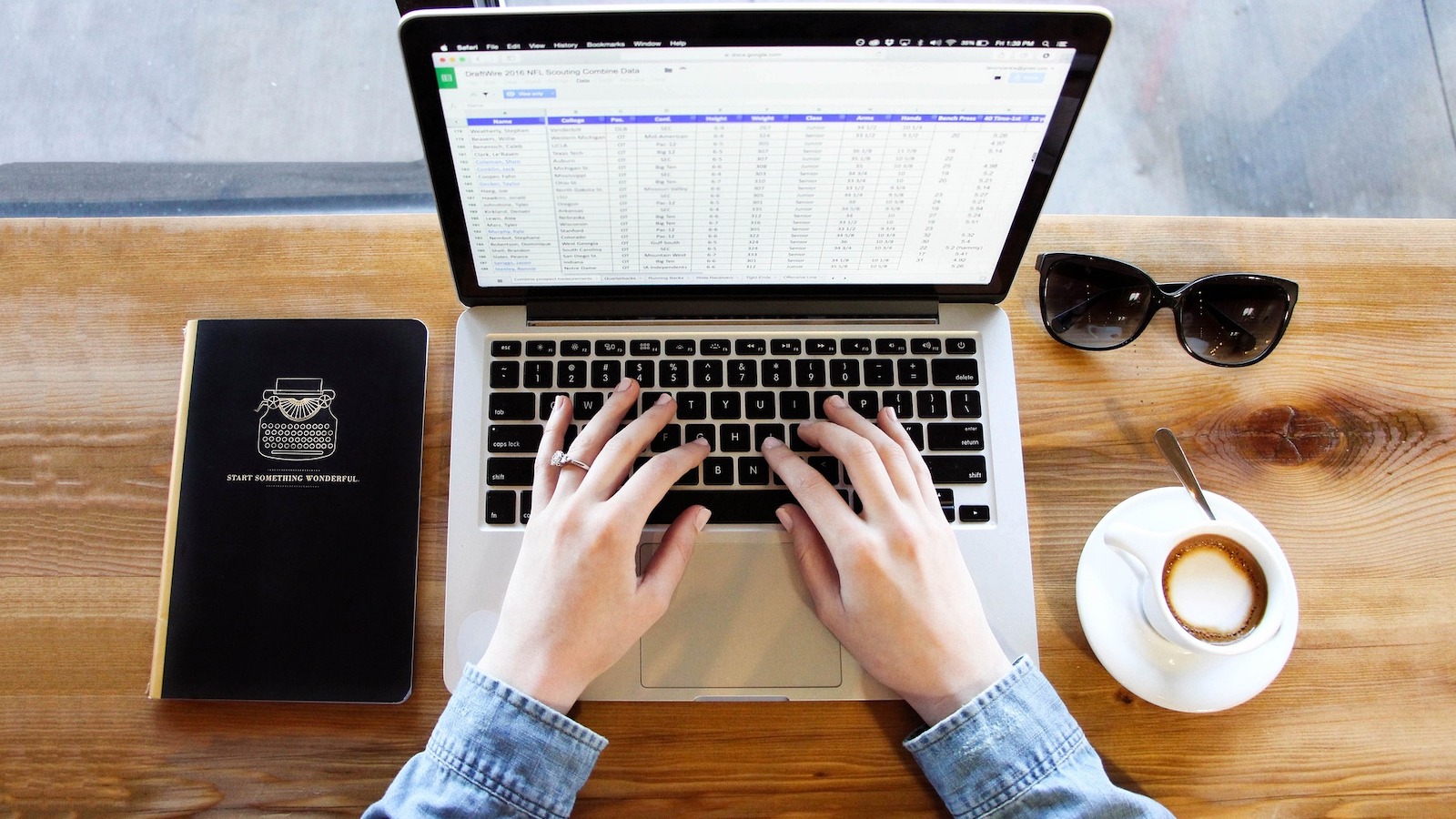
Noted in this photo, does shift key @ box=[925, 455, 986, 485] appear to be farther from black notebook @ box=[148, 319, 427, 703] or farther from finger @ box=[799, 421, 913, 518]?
black notebook @ box=[148, 319, 427, 703]

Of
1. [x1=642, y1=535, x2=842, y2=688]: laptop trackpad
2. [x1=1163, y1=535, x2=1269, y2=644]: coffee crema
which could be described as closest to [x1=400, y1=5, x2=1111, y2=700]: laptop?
[x1=642, y1=535, x2=842, y2=688]: laptop trackpad

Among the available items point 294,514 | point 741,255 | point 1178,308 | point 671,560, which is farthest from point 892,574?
point 294,514

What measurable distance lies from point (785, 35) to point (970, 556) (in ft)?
1.38

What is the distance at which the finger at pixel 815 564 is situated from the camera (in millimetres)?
617

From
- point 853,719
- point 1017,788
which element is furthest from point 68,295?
point 1017,788

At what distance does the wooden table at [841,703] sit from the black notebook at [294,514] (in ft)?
0.08

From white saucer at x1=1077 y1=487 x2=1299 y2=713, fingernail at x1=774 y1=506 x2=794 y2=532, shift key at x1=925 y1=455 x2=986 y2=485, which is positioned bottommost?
white saucer at x1=1077 y1=487 x2=1299 y2=713

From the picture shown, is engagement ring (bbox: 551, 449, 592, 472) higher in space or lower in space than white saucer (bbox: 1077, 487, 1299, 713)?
higher

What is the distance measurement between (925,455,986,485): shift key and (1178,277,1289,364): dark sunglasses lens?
0.24 m

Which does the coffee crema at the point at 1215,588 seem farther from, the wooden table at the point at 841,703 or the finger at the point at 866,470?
the finger at the point at 866,470

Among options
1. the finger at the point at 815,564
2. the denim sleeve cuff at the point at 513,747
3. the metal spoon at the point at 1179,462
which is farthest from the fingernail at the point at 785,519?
the metal spoon at the point at 1179,462

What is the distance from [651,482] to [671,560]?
62 mm

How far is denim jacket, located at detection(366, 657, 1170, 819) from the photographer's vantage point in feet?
1.78

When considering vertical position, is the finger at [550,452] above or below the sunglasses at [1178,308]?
below
